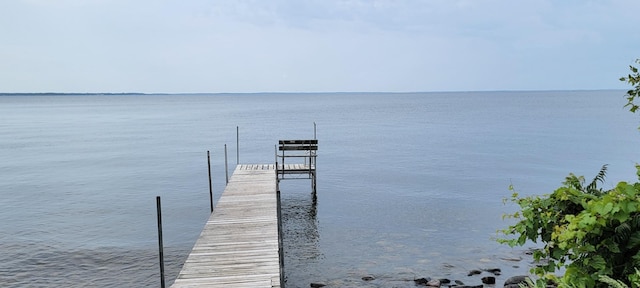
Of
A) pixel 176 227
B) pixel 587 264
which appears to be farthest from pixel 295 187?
pixel 587 264

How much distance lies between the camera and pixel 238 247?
12.2m

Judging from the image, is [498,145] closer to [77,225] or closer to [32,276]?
[77,225]

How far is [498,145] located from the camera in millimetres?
49438

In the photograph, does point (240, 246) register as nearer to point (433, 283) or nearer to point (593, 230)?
point (433, 283)

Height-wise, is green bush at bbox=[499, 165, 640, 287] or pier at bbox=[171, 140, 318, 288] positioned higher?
green bush at bbox=[499, 165, 640, 287]

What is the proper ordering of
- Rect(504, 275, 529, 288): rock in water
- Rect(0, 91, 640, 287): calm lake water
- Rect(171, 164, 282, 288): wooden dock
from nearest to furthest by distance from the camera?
Rect(171, 164, 282, 288): wooden dock
Rect(504, 275, 529, 288): rock in water
Rect(0, 91, 640, 287): calm lake water

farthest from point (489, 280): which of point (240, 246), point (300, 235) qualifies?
point (300, 235)

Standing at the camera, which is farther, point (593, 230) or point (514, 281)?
point (514, 281)

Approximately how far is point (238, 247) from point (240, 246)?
87 millimetres

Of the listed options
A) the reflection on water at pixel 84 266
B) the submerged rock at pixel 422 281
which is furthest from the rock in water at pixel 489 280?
the reflection on water at pixel 84 266

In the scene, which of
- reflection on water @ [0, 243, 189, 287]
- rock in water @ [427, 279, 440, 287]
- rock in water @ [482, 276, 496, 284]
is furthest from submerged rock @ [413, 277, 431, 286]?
reflection on water @ [0, 243, 189, 287]

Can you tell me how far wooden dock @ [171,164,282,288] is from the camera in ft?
33.7

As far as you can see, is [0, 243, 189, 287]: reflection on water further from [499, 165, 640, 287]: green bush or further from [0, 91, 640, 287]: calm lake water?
[499, 165, 640, 287]: green bush

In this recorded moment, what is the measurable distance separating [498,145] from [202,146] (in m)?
29.6
